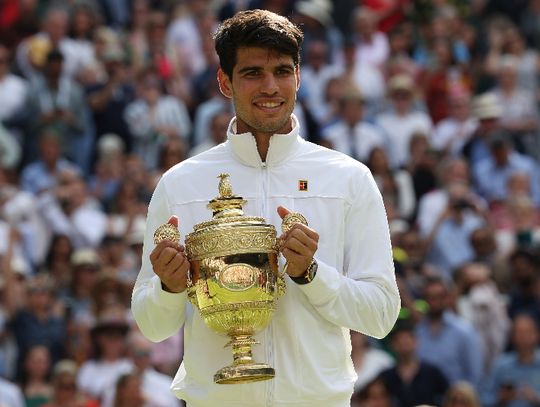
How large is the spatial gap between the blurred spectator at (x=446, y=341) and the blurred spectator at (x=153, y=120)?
13.5ft

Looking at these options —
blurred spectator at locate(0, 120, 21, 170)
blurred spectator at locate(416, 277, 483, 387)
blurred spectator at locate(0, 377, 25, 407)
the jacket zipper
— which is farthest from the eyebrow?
blurred spectator at locate(0, 120, 21, 170)

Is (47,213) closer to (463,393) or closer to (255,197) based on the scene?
(463,393)

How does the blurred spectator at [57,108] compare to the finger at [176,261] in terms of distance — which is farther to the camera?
the blurred spectator at [57,108]

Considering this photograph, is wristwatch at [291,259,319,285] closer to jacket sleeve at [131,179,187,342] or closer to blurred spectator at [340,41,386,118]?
jacket sleeve at [131,179,187,342]

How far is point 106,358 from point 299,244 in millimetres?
7759

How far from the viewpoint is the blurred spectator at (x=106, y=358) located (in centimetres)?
1322

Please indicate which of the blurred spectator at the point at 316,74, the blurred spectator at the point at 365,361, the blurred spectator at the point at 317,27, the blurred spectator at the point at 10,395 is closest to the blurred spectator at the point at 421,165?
the blurred spectator at the point at 316,74

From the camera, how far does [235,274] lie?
19.3 feet

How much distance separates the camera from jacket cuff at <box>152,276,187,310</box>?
603 cm

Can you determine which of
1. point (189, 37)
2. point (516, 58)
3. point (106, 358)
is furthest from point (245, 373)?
point (516, 58)

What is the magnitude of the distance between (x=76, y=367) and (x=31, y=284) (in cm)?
86

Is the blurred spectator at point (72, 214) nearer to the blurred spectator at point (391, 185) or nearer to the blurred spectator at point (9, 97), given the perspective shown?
the blurred spectator at point (9, 97)

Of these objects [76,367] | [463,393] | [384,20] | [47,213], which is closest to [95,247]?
[47,213]

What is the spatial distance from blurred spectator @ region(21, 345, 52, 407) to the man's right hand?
7445 mm
